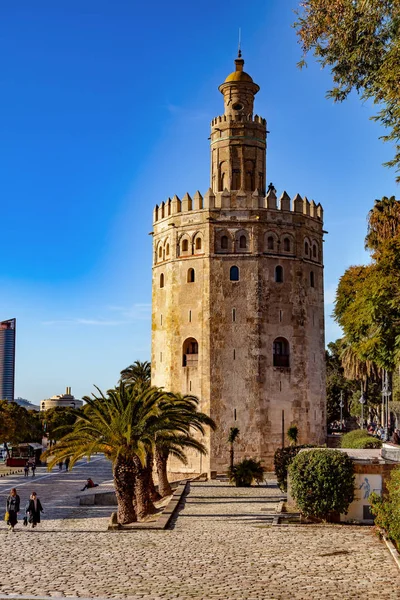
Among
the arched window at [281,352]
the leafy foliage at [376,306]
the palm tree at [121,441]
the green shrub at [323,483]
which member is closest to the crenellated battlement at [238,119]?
the arched window at [281,352]

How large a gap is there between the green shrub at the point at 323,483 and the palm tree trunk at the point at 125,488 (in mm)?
4853

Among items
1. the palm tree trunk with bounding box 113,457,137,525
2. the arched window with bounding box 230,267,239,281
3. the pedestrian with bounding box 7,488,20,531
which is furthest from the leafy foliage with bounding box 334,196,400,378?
the pedestrian with bounding box 7,488,20,531

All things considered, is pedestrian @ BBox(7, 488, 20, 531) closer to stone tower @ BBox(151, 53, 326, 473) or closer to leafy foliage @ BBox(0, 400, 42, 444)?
stone tower @ BBox(151, 53, 326, 473)

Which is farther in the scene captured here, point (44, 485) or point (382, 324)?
point (44, 485)

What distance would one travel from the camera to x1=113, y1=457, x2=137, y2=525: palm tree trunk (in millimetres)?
20234

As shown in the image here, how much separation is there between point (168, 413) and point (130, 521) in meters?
3.83

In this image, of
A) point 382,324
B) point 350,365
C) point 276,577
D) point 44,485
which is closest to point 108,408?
point 382,324

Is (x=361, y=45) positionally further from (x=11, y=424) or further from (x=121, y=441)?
(x=11, y=424)

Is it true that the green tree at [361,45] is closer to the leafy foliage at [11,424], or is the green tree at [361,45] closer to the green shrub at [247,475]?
the green shrub at [247,475]

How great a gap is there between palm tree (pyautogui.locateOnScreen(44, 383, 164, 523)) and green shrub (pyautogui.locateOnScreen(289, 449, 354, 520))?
426 cm

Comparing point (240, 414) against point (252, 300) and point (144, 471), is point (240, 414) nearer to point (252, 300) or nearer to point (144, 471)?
point (252, 300)

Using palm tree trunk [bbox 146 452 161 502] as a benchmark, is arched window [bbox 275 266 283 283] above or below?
above

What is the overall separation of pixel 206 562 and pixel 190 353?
2408cm

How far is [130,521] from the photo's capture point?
794 inches
